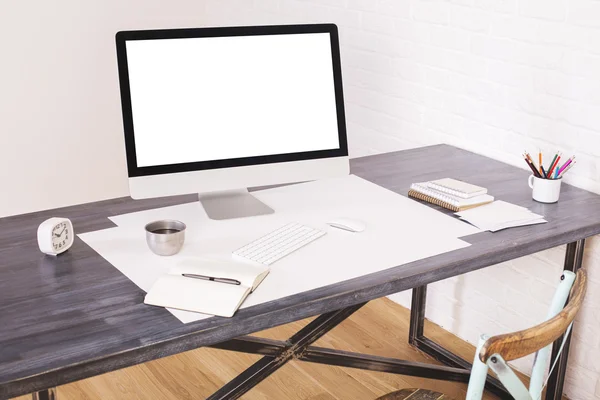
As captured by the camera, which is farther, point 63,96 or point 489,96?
point 63,96

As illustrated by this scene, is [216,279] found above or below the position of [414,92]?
below

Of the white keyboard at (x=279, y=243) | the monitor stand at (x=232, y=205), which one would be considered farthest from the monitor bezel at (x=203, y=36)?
the white keyboard at (x=279, y=243)

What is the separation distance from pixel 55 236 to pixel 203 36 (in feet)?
2.00

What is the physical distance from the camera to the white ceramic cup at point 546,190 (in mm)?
2098

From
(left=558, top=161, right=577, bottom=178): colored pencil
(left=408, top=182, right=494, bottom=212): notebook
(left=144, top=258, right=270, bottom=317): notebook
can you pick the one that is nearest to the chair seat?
(left=144, top=258, right=270, bottom=317): notebook

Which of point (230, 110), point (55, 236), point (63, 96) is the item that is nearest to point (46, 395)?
point (55, 236)

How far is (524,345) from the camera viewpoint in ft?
4.03

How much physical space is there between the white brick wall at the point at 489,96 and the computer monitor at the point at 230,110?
623 mm

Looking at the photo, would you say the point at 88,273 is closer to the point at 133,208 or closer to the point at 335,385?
the point at 133,208

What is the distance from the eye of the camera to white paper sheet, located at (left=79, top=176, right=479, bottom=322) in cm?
167

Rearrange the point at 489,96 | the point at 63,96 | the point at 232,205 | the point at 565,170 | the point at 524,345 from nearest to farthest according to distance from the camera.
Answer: the point at 524,345 → the point at 232,205 → the point at 565,170 → the point at 489,96 → the point at 63,96

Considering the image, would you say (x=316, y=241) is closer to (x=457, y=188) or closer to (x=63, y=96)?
(x=457, y=188)

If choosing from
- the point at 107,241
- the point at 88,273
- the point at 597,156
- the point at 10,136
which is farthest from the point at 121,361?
the point at 10,136

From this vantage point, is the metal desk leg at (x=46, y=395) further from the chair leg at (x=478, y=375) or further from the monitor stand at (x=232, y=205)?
the chair leg at (x=478, y=375)
